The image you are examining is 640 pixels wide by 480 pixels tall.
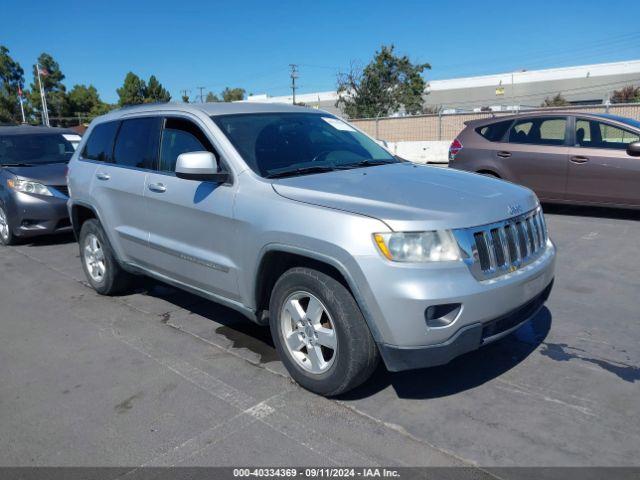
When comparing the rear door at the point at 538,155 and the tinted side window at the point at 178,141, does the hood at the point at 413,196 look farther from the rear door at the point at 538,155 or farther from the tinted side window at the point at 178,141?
the rear door at the point at 538,155

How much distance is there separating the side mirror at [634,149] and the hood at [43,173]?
8.22 m

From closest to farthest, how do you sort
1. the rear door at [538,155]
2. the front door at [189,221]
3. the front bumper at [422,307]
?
the front bumper at [422,307] → the front door at [189,221] → the rear door at [538,155]

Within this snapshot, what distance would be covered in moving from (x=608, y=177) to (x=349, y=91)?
5001 cm

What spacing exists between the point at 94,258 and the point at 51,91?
6567cm

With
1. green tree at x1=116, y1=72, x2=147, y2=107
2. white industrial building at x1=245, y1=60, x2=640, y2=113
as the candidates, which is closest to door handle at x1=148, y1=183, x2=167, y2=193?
white industrial building at x1=245, y1=60, x2=640, y2=113

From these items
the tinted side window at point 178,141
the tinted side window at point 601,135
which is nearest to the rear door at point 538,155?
the tinted side window at point 601,135

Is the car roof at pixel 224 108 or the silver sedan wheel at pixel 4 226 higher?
the car roof at pixel 224 108

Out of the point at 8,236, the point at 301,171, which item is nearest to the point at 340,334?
the point at 301,171

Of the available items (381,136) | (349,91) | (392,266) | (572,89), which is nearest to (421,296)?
(392,266)

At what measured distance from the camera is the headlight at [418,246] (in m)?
2.94

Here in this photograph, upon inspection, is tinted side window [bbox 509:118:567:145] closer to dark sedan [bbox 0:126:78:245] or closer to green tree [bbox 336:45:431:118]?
dark sedan [bbox 0:126:78:245]

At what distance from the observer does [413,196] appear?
10.8 feet

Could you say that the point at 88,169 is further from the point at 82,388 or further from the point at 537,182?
the point at 537,182

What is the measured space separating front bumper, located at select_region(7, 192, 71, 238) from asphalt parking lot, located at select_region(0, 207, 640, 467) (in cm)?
328
